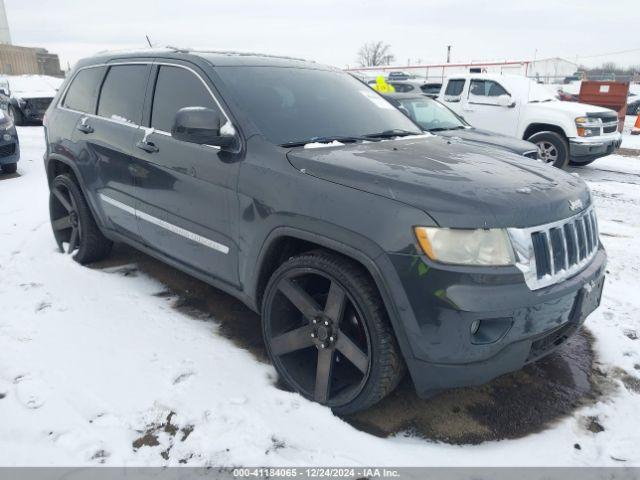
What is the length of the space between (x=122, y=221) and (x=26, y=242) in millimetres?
1875

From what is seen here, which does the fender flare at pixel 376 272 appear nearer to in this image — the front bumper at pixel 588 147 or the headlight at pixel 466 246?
the headlight at pixel 466 246

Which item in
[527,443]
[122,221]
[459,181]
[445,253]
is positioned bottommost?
[527,443]

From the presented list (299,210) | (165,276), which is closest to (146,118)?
(165,276)

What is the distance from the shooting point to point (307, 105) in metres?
3.25

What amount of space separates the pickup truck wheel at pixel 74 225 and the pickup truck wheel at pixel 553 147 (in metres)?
7.70

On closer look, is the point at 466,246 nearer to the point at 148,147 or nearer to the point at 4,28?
the point at 148,147

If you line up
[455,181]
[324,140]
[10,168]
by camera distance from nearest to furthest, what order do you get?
1. [455,181]
2. [324,140]
3. [10,168]

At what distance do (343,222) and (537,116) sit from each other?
8341mm

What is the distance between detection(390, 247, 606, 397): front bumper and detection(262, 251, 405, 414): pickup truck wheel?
165 mm

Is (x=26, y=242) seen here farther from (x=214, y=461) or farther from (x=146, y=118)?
(x=214, y=461)

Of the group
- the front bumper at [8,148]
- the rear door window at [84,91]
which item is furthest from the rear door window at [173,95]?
the front bumper at [8,148]

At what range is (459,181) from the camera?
2.39 metres

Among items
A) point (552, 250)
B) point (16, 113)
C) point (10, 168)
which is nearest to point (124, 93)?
point (552, 250)

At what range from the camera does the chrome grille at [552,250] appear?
7.23 feet
